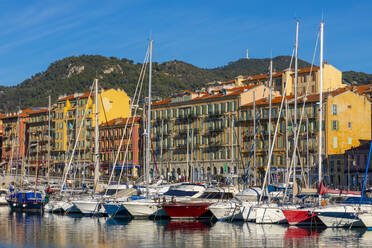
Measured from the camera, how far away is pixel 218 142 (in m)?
113

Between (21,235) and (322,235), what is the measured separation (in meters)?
20.0

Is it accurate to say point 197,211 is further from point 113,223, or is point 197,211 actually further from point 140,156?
point 140,156

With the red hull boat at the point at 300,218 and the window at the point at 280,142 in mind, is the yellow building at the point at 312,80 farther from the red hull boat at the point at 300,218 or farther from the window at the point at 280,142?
the red hull boat at the point at 300,218

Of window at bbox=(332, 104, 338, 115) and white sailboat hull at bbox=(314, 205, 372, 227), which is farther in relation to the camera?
window at bbox=(332, 104, 338, 115)

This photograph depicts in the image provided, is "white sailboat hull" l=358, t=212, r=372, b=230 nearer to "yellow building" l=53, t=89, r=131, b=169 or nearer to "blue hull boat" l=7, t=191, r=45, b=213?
"blue hull boat" l=7, t=191, r=45, b=213

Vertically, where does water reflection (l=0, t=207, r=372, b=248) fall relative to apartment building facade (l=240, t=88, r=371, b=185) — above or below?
below

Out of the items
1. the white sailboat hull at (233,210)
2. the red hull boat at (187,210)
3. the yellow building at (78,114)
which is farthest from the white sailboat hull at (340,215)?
the yellow building at (78,114)

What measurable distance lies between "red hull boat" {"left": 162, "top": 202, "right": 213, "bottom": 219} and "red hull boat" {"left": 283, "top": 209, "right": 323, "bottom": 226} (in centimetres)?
872

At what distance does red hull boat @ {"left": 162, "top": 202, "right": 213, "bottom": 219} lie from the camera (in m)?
55.4

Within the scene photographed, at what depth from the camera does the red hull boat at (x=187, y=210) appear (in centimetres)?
5544

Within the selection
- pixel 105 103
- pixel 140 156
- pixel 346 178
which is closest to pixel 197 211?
pixel 346 178

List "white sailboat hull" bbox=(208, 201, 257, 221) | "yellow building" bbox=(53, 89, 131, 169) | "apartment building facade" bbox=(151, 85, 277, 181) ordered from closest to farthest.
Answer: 1. "white sailboat hull" bbox=(208, 201, 257, 221)
2. "apartment building facade" bbox=(151, 85, 277, 181)
3. "yellow building" bbox=(53, 89, 131, 169)

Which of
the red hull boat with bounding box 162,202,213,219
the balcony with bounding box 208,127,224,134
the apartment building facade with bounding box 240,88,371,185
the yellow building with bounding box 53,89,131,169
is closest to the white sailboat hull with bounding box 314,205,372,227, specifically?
the red hull boat with bounding box 162,202,213,219

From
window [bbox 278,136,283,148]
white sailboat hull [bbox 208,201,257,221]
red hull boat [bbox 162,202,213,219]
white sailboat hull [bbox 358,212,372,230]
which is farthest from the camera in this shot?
window [bbox 278,136,283,148]
